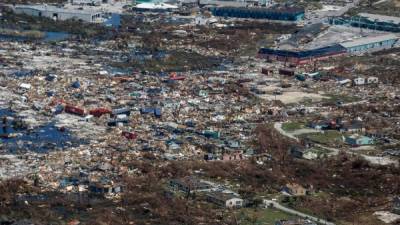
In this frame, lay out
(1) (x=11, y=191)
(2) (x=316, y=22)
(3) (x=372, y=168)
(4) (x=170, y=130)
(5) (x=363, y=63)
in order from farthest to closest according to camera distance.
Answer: (2) (x=316, y=22) → (5) (x=363, y=63) → (4) (x=170, y=130) → (3) (x=372, y=168) → (1) (x=11, y=191)

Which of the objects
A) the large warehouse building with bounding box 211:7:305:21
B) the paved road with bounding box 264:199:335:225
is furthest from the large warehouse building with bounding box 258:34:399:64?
the paved road with bounding box 264:199:335:225

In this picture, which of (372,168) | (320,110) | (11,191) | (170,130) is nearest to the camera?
(11,191)

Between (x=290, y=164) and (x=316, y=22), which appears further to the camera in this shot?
(x=316, y=22)

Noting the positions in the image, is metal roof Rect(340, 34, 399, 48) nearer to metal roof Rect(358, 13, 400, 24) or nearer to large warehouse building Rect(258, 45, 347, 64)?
large warehouse building Rect(258, 45, 347, 64)

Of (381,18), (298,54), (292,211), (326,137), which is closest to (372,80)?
(298,54)

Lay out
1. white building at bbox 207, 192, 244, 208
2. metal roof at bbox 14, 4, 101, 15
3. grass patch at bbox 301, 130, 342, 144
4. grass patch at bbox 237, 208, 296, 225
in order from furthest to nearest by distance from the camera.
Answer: metal roof at bbox 14, 4, 101, 15
grass patch at bbox 301, 130, 342, 144
white building at bbox 207, 192, 244, 208
grass patch at bbox 237, 208, 296, 225

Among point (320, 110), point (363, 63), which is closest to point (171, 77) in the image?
point (320, 110)

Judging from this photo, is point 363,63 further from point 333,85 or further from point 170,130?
point 170,130
